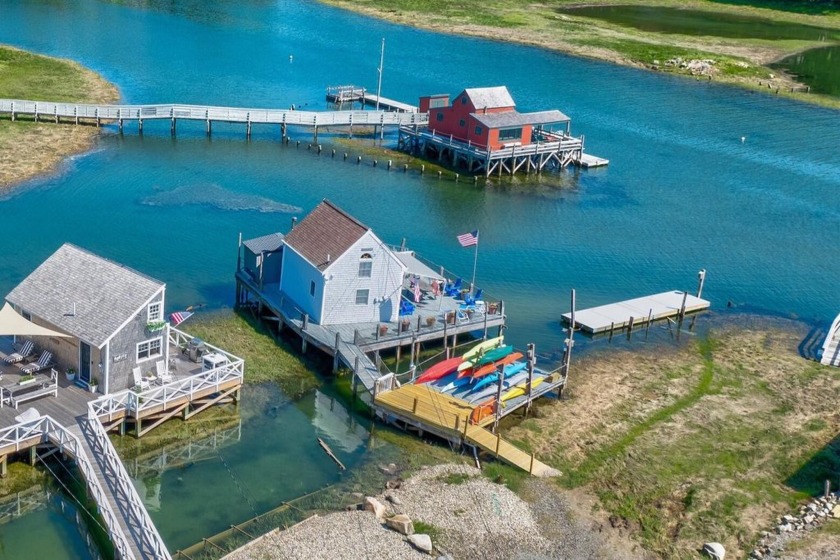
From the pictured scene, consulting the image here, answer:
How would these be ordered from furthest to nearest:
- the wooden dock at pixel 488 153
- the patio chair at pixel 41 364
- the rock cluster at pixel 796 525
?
the wooden dock at pixel 488 153 → the patio chair at pixel 41 364 → the rock cluster at pixel 796 525

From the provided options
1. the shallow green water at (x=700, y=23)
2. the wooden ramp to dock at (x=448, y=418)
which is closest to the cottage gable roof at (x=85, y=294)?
the wooden ramp to dock at (x=448, y=418)

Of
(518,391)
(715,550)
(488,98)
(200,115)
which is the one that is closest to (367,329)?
(518,391)

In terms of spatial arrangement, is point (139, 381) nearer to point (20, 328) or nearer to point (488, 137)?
point (20, 328)

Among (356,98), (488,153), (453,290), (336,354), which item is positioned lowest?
(336,354)

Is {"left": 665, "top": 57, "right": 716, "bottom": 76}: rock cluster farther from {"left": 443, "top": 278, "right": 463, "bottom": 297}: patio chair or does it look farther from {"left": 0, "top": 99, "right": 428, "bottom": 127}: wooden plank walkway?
{"left": 443, "top": 278, "right": 463, "bottom": 297}: patio chair

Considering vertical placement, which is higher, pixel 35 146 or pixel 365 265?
pixel 365 265

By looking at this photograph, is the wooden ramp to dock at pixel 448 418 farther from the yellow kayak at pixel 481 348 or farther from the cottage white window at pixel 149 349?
the cottage white window at pixel 149 349
